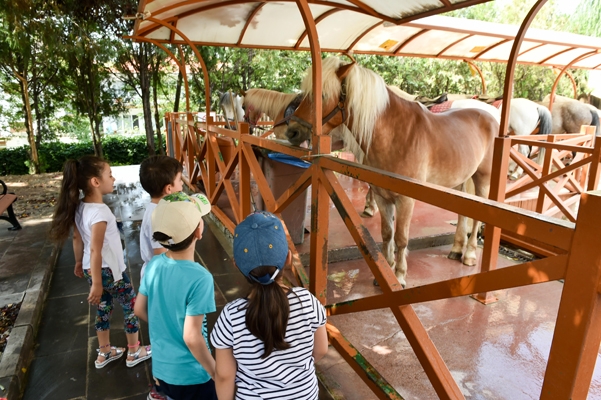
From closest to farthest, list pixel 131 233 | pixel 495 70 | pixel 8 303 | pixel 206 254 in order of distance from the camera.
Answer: pixel 8 303
pixel 206 254
pixel 131 233
pixel 495 70

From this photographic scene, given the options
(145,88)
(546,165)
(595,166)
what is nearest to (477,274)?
(595,166)

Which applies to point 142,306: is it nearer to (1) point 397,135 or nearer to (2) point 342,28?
(1) point 397,135

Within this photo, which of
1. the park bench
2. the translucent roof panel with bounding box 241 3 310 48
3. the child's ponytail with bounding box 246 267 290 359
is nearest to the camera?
the child's ponytail with bounding box 246 267 290 359

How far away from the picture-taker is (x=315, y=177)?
2.30 meters

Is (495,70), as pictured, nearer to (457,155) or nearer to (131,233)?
(457,155)

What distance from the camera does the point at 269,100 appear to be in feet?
19.3

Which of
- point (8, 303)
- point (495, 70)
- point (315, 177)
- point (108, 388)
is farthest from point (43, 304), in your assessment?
point (495, 70)

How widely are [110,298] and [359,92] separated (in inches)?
92.6

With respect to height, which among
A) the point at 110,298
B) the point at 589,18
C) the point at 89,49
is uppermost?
the point at 589,18

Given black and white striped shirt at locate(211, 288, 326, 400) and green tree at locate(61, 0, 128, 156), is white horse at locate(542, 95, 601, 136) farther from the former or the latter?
green tree at locate(61, 0, 128, 156)

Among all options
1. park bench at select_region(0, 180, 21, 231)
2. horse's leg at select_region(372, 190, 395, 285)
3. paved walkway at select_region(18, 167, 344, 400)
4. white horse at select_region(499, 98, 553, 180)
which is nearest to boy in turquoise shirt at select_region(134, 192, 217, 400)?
paved walkway at select_region(18, 167, 344, 400)

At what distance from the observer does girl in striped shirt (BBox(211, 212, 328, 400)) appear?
122 cm

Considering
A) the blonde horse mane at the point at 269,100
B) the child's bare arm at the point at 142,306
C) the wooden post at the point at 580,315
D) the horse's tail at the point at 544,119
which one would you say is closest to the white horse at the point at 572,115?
the horse's tail at the point at 544,119

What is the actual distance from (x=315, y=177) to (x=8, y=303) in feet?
10.2
